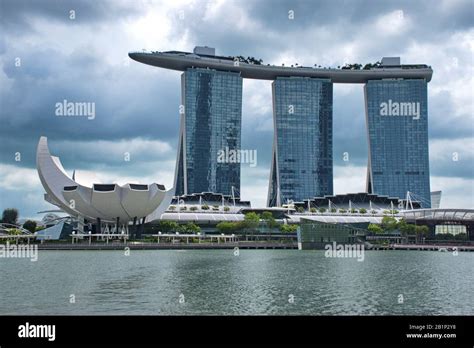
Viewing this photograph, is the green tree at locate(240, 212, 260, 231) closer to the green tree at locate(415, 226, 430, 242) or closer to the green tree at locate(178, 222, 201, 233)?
the green tree at locate(178, 222, 201, 233)

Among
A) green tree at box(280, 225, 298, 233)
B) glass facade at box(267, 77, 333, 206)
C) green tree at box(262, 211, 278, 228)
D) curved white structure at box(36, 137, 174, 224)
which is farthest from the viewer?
glass facade at box(267, 77, 333, 206)

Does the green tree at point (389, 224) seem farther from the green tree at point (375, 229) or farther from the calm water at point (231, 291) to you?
the calm water at point (231, 291)

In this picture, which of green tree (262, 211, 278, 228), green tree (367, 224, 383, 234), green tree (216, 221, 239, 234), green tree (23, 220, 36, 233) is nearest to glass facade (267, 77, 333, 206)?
green tree (262, 211, 278, 228)

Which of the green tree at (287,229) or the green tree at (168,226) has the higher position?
the green tree at (168,226)

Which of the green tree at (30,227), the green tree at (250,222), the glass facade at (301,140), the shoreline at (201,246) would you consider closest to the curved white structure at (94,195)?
the shoreline at (201,246)

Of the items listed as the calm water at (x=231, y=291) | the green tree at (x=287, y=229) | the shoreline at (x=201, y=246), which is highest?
the calm water at (x=231, y=291)
